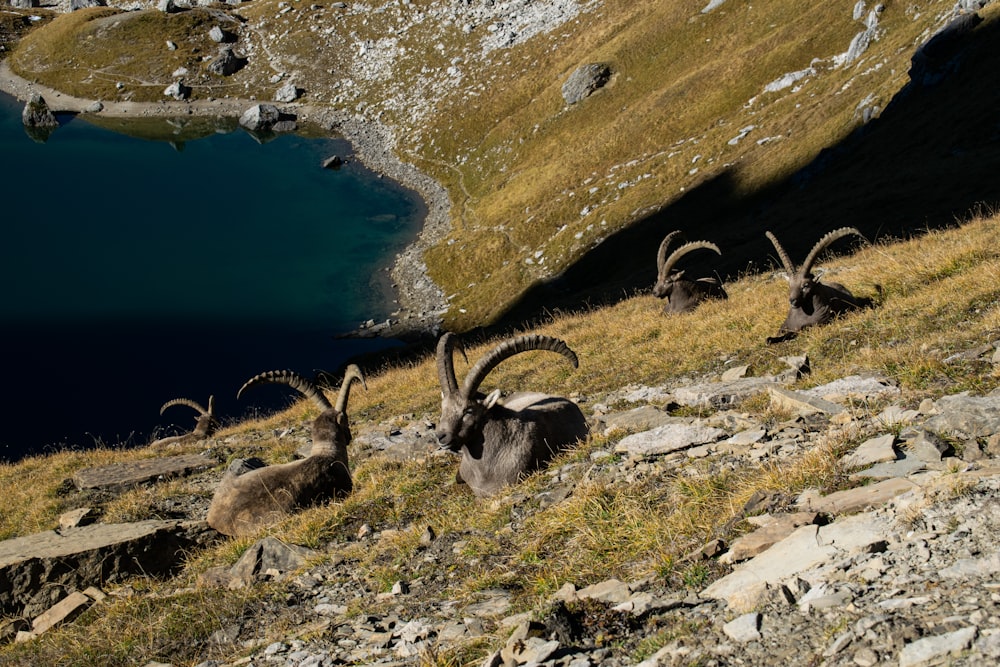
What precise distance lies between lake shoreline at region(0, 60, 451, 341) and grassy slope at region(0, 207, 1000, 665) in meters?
33.7

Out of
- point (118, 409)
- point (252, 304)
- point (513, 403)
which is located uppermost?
point (252, 304)

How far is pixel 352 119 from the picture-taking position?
93812 millimetres

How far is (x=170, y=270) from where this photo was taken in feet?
211

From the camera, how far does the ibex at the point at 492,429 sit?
1084cm

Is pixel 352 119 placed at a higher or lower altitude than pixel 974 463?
higher

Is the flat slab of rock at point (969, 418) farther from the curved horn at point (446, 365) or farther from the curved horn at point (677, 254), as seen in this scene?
the curved horn at point (677, 254)

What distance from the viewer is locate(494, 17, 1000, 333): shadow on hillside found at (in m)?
30.6

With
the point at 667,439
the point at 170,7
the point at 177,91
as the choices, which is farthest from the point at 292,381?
the point at 170,7

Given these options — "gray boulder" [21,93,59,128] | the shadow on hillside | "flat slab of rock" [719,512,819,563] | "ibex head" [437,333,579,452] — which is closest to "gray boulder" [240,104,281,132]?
"gray boulder" [21,93,59,128]

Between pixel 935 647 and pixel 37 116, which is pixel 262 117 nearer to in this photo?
pixel 37 116

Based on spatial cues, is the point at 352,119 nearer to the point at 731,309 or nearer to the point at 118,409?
the point at 118,409

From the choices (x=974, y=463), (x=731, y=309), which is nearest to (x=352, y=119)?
(x=731, y=309)

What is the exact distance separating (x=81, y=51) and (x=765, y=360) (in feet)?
414

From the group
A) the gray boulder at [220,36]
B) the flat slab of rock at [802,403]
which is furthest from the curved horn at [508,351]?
the gray boulder at [220,36]
